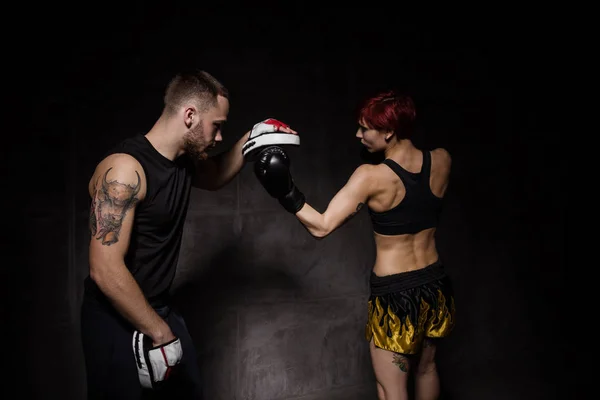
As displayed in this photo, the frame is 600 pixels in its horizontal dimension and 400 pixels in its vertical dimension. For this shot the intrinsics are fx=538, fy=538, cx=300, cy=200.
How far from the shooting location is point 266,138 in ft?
7.39

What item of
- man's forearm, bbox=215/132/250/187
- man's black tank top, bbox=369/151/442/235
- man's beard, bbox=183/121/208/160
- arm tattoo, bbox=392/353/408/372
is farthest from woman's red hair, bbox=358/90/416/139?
arm tattoo, bbox=392/353/408/372

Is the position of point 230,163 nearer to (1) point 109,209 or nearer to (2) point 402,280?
(1) point 109,209

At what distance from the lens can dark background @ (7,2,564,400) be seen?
8.62 ft

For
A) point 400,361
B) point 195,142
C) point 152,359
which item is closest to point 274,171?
point 195,142

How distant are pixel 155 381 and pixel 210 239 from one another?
1.14 meters

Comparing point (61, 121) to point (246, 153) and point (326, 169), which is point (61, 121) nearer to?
point (246, 153)

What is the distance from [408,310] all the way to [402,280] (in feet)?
0.44

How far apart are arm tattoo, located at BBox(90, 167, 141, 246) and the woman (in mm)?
604

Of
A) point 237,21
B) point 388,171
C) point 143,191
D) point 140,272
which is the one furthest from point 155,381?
point 237,21

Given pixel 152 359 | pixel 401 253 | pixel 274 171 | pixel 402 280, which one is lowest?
pixel 152 359

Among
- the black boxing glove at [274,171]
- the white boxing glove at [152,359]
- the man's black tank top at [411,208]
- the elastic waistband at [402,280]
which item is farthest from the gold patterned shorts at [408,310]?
the white boxing glove at [152,359]

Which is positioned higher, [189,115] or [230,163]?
[189,115]

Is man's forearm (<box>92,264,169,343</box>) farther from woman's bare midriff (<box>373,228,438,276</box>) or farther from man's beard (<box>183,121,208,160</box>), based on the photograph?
woman's bare midriff (<box>373,228,438,276</box>)

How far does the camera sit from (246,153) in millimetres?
2318
